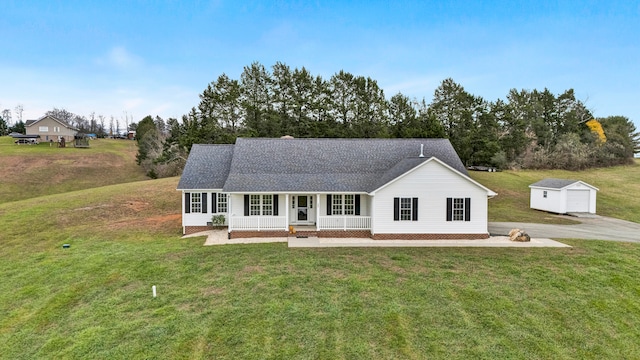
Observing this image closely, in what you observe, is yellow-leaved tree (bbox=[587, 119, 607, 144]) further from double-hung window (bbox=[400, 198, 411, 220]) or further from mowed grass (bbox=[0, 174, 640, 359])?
double-hung window (bbox=[400, 198, 411, 220])

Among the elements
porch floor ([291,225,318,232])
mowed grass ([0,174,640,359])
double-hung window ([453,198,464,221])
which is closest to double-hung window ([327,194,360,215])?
porch floor ([291,225,318,232])

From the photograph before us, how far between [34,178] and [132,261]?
40860 mm

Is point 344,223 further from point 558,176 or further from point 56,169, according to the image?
point 56,169

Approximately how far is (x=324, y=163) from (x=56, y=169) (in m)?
45.9

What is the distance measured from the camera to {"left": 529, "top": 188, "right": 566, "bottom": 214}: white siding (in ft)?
82.2

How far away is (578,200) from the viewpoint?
987 inches

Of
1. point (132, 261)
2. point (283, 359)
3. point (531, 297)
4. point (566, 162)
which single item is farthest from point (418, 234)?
point (566, 162)

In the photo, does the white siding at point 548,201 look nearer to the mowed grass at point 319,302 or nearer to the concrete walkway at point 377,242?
the mowed grass at point 319,302

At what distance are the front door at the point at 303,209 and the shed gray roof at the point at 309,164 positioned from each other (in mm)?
1282

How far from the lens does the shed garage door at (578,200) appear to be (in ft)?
82.1

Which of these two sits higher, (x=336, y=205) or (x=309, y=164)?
(x=309, y=164)

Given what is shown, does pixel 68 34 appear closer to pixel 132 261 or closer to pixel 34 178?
pixel 132 261

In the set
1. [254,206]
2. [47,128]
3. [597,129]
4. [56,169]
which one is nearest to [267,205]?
[254,206]

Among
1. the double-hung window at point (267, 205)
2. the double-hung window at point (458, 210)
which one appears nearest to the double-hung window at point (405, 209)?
the double-hung window at point (458, 210)
